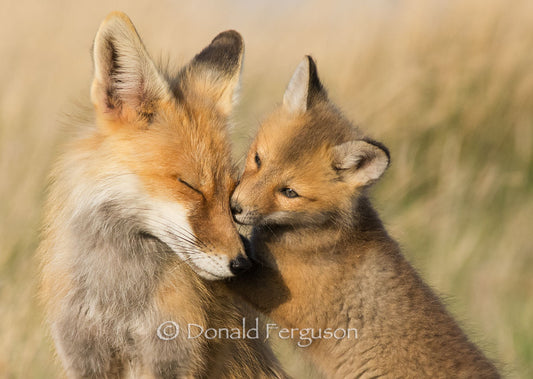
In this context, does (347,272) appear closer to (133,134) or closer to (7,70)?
(133,134)

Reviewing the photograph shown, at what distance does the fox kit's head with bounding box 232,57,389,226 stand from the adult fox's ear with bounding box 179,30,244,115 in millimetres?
343

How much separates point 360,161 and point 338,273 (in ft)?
2.03

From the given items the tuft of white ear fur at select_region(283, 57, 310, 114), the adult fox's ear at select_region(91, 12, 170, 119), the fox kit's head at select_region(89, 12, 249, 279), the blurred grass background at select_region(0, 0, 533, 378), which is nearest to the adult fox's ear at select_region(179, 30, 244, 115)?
the fox kit's head at select_region(89, 12, 249, 279)

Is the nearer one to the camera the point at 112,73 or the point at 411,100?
the point at 112,73

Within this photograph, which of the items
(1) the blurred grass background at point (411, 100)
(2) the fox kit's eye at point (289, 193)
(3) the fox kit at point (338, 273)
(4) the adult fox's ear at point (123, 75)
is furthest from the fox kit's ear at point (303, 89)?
(1) the blurred grass background at point (411, 100)

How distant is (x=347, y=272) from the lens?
3873mm

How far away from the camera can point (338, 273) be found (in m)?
3.86

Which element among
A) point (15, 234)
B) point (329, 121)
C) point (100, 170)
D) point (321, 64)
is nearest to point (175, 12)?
point (321, 64)

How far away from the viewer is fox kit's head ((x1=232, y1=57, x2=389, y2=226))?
363 centimetres

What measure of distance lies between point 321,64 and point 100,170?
4559 millimetres

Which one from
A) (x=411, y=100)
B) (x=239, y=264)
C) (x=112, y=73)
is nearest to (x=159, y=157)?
(x=112, y=73)

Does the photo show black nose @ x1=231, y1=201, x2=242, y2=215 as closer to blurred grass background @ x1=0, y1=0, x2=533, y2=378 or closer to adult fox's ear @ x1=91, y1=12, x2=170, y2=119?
adult fox's ear @ x1=91, y1=12, x2=170, y2=119

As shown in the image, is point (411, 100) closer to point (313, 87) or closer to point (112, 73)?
point (313, 87)

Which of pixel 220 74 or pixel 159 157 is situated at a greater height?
pixel 220 74
